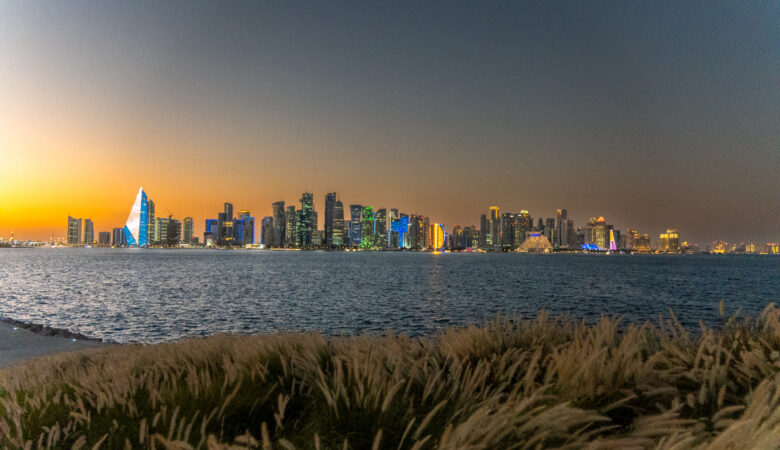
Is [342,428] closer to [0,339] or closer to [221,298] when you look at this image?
[0,339]

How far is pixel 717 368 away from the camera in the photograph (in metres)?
3.30

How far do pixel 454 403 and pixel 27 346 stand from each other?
17.9m

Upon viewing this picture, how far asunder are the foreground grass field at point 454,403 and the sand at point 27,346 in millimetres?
11194

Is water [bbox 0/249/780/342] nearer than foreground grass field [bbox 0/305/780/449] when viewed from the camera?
No

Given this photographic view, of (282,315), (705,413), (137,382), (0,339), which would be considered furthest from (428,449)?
(282,315)

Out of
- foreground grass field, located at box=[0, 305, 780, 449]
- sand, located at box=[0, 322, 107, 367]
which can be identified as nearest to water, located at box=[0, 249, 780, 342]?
sand, located at box=[0, 322, 107, 367]

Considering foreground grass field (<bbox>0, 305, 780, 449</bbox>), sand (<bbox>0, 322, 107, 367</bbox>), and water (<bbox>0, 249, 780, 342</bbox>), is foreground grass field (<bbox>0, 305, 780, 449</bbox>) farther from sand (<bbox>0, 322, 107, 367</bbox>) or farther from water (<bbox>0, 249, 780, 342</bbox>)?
water (<bbox>0, 249, 780, 342</bbox>)

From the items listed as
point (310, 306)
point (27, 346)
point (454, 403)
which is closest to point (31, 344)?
point (27, 346)

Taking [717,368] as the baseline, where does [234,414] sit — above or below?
below

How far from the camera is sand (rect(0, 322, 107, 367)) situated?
13.3 metres

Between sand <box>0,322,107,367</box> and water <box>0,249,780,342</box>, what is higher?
sand <box>0,322,107,367</box>

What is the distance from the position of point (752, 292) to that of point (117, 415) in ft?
251

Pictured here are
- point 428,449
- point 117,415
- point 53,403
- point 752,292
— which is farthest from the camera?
point 752,292

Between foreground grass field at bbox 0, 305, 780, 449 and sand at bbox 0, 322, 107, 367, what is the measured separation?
1119 centimetres
